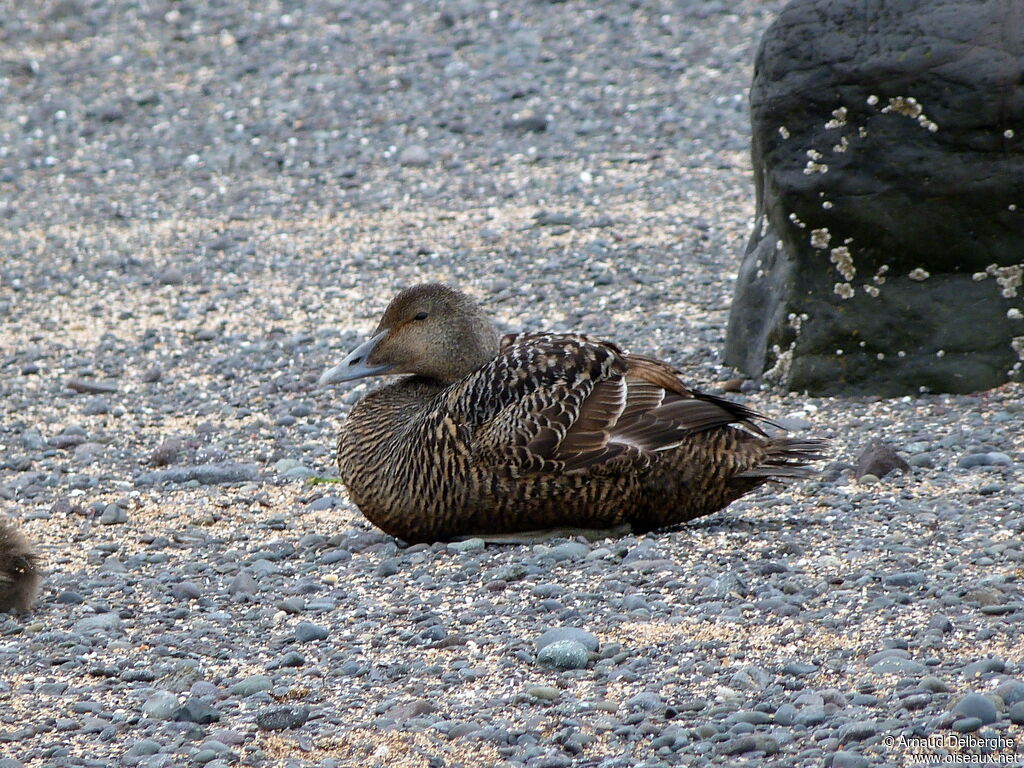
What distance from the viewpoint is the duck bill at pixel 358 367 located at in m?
5.56

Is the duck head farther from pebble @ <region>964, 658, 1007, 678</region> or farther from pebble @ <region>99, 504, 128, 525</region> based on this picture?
pebble @ <region>964, 658, 1007, 678</region>

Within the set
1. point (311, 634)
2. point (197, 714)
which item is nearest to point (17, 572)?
point (311, 634)

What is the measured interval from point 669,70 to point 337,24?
11.9ft

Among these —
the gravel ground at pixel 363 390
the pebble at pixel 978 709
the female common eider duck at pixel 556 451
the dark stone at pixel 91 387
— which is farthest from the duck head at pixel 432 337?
the dark stone at pixel 91 387

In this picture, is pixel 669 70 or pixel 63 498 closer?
pixel 63 498

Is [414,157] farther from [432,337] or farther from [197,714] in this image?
[197,714]

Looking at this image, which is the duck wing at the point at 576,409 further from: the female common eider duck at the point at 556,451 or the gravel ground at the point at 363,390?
the gravel ground at the point at 363,390

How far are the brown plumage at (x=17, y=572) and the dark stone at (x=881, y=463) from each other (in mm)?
3127

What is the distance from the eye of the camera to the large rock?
6496 mm

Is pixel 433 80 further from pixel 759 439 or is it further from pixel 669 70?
pixel 759 439

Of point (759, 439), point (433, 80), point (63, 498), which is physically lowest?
point (63, 498)

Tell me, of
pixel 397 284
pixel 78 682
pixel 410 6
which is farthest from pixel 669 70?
pixel 78 682

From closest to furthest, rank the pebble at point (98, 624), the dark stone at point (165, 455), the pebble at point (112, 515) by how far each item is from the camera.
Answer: the pebble at point (98, 624) → the pebble at point (112, 515) → the dark stone at point (165, 455)

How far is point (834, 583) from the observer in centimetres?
459
